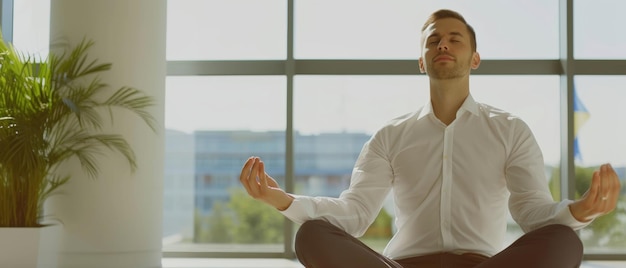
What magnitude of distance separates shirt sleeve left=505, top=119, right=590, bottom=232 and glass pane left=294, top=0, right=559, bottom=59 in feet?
9.18

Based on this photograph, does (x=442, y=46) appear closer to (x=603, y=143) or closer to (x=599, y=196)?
(x=599, y=196)

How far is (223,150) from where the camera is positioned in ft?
16.4

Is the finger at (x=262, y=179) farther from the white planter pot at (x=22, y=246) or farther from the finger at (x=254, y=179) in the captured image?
the white planter pot at (x=22, y=246)

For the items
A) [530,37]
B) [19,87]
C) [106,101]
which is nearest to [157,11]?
[106,101]

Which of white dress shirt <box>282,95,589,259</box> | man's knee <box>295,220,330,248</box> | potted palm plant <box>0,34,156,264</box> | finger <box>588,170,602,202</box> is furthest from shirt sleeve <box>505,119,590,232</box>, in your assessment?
potted palm plant <box>0,34,156,264</box>

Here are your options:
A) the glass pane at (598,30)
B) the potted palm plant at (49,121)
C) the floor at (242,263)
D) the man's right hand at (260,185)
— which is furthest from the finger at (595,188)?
the glass pane at (598,30)

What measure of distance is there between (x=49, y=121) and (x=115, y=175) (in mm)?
485

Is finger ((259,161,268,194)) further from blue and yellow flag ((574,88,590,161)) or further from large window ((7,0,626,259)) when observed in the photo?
blue and yellow flag ((574,88,590,161))

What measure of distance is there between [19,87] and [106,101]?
19.1 inches

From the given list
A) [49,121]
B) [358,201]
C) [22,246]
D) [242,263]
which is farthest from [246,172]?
[242,263]

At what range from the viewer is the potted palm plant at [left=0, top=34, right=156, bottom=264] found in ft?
12.9

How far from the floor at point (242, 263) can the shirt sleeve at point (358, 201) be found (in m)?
2.15

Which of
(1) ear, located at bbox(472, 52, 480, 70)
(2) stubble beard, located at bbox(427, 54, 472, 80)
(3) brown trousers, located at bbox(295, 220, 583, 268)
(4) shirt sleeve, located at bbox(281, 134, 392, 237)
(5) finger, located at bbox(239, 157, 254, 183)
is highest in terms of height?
(1) ear, located at bbox(472, 52, 480, 70)

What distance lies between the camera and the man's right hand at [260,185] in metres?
1.83
